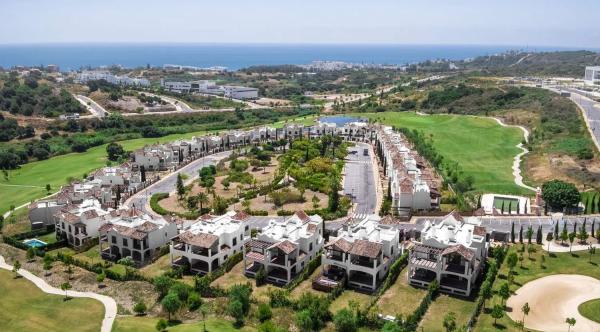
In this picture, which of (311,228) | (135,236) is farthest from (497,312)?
(135,236)

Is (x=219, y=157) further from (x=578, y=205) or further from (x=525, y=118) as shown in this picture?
(x=525, y=118)

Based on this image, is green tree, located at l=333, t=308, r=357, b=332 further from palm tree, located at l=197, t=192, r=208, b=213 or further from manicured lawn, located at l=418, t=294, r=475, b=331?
palm tree, located at l=197, t=192, r=208, b=213

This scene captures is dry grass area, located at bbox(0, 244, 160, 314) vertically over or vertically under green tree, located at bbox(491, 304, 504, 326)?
under

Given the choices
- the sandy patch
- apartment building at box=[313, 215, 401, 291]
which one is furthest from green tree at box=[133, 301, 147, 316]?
the sandy patch

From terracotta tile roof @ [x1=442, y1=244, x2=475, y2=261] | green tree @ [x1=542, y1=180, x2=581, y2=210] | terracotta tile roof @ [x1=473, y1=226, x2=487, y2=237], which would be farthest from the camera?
green tree @ [x1=542, y1=180, x2=581, y2=210]

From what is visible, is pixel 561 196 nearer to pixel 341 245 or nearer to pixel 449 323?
pixel 341 245
